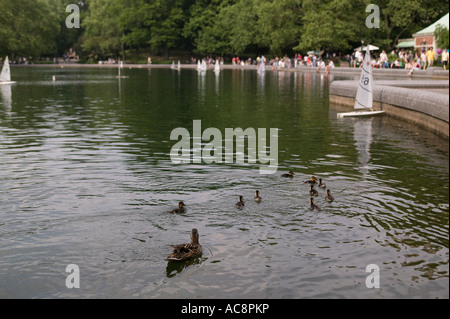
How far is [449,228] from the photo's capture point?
36.6ft

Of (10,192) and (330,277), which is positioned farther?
(10,192)

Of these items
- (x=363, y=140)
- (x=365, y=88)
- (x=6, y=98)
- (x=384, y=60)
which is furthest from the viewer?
(x=384, y=60)

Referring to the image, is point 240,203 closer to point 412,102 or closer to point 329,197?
point 329,197

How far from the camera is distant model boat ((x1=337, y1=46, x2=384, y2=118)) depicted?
92.7 feet

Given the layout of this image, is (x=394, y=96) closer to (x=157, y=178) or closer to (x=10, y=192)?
(x=157, y=178)

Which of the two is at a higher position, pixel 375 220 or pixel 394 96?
pixel 394 96

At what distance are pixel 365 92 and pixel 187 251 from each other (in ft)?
68.0

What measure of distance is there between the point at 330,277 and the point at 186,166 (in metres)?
→ 9.08

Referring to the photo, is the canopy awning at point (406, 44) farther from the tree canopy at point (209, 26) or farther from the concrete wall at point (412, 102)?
the concrete wall at point (412, 102)

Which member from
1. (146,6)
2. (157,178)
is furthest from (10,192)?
(146,6)

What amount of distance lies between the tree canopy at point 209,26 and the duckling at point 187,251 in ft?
237

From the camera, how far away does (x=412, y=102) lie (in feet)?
83.2

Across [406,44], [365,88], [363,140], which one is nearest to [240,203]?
[363,140]
